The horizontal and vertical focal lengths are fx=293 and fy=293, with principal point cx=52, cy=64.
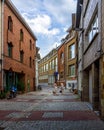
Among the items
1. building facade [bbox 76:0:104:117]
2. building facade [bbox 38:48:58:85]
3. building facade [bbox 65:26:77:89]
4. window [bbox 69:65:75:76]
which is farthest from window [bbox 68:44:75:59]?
building facade [bbox 76:0:104:117]

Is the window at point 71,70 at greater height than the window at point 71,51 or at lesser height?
lesser

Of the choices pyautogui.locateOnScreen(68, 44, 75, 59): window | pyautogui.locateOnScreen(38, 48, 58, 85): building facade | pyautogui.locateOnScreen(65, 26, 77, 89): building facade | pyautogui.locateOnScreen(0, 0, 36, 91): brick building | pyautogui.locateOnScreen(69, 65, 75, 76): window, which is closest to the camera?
pyautogui.locateOnScreen(0, 0, 36, 91): brick building

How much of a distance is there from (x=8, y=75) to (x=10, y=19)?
18.6 ft

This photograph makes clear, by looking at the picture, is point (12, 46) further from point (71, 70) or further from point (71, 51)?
point (71, 70)

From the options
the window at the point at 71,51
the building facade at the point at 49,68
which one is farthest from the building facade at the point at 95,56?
the building facade at the point at 49,68

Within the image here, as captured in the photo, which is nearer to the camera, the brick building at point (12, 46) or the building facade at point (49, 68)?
the brick building at point (12, 46)

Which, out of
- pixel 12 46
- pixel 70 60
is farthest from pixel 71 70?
pixel 12 46

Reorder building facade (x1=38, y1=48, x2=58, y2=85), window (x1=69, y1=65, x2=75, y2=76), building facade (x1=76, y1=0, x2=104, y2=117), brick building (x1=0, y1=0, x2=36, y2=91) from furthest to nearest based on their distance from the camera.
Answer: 1. building facade (x1=38, y1=48, x2=58, y2=85)
2. window (x1=69, y1=65, x2=75, y2=76)
3. brick building (x1=0, y1=0, x2=36, y2=91)
4. building facade (x1=76, y1=0, x2=104, y2=117)

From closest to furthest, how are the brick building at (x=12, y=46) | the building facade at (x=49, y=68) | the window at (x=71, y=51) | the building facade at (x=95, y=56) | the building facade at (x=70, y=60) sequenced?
the building facade at (x=95, y=56), the brick building at (x=12, y=46), the building facade at (x=70, y=60), the window at (x=71, y=51), the building facade at (x=49, y=68)

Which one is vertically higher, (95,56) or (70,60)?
(70,60)

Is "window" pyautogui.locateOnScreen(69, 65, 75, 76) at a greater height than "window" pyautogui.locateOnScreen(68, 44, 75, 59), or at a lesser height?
lesser

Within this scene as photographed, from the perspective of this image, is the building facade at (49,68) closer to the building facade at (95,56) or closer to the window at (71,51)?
the window at (71,51)

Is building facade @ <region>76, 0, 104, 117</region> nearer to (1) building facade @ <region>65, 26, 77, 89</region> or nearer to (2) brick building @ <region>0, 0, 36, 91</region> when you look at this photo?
(2) brick building @ <region>0, 0, 36, 91</region>

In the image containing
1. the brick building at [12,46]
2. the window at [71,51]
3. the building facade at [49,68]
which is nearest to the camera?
the brick building at [12,46]
